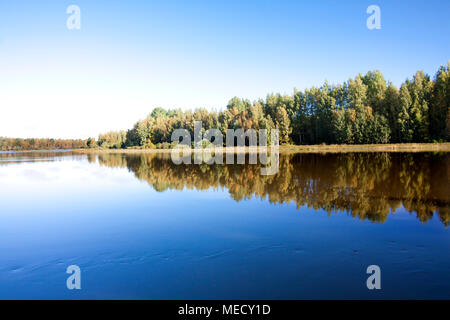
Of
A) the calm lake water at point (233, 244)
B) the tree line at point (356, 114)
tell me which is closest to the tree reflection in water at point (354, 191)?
the calm lake water at point (233, 244)

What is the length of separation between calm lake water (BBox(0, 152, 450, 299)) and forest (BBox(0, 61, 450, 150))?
163 feet

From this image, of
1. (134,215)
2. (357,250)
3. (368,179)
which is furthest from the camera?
(368,179)

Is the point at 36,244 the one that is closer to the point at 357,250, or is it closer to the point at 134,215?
the point at 134,215

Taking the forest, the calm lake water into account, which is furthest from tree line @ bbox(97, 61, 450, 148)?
the calm lake water

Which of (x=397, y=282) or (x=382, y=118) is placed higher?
(x=382, y=118)

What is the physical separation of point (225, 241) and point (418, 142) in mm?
60040

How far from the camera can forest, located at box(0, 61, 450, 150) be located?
185 ft

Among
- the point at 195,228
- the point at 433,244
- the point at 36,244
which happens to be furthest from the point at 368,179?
the point at 36,244

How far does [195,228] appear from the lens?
8.27 metres

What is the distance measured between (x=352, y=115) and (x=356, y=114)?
1849 mm

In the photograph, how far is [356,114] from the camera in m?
63.2
